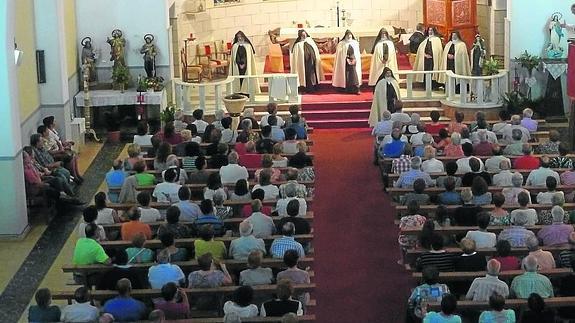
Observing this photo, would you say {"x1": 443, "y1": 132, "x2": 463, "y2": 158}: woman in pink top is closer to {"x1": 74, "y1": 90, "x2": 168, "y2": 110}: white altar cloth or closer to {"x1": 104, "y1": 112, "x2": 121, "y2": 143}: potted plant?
{"x1": 74, "y1": 90, "x2": 168, "y2": 110}: white altar cloth

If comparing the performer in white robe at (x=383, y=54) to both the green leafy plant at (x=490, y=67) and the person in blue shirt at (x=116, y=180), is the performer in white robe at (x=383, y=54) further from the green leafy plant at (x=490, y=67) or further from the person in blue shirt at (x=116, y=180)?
the person in blue shirt at (x=116, y=180)

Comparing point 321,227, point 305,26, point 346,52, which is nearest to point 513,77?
point 346,52

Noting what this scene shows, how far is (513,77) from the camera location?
2234cm


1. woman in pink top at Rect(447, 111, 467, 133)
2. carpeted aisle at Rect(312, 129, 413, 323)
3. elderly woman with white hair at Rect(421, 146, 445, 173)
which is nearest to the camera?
carpeted aisle at Rect(312, 129, 413, 323)

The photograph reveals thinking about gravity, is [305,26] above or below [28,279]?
above

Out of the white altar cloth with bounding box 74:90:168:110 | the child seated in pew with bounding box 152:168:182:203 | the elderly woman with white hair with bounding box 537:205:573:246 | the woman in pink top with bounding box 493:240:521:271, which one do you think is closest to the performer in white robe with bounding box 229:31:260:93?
the white altar cloth with bounding box 74:90:168:110

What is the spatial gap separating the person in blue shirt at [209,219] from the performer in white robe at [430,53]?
1130 cm

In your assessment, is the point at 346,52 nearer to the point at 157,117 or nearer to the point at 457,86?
the point at 457,86

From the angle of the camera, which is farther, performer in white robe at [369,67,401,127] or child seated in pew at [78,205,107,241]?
performer in white robe at [369,67,401,127]

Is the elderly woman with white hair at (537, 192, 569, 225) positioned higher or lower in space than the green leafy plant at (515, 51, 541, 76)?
lower

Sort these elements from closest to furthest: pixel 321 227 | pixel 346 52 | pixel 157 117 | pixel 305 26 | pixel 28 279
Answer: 1. pixel 28 279
2. pixel 321 227
3. pixel 157 117
4. pixel 346 52
5. pixel 305 26

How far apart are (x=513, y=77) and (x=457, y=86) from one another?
1.35 metres

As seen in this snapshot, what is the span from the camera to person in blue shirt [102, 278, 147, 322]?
10.9 metres

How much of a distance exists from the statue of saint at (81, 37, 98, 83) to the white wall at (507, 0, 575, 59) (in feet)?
27.2
